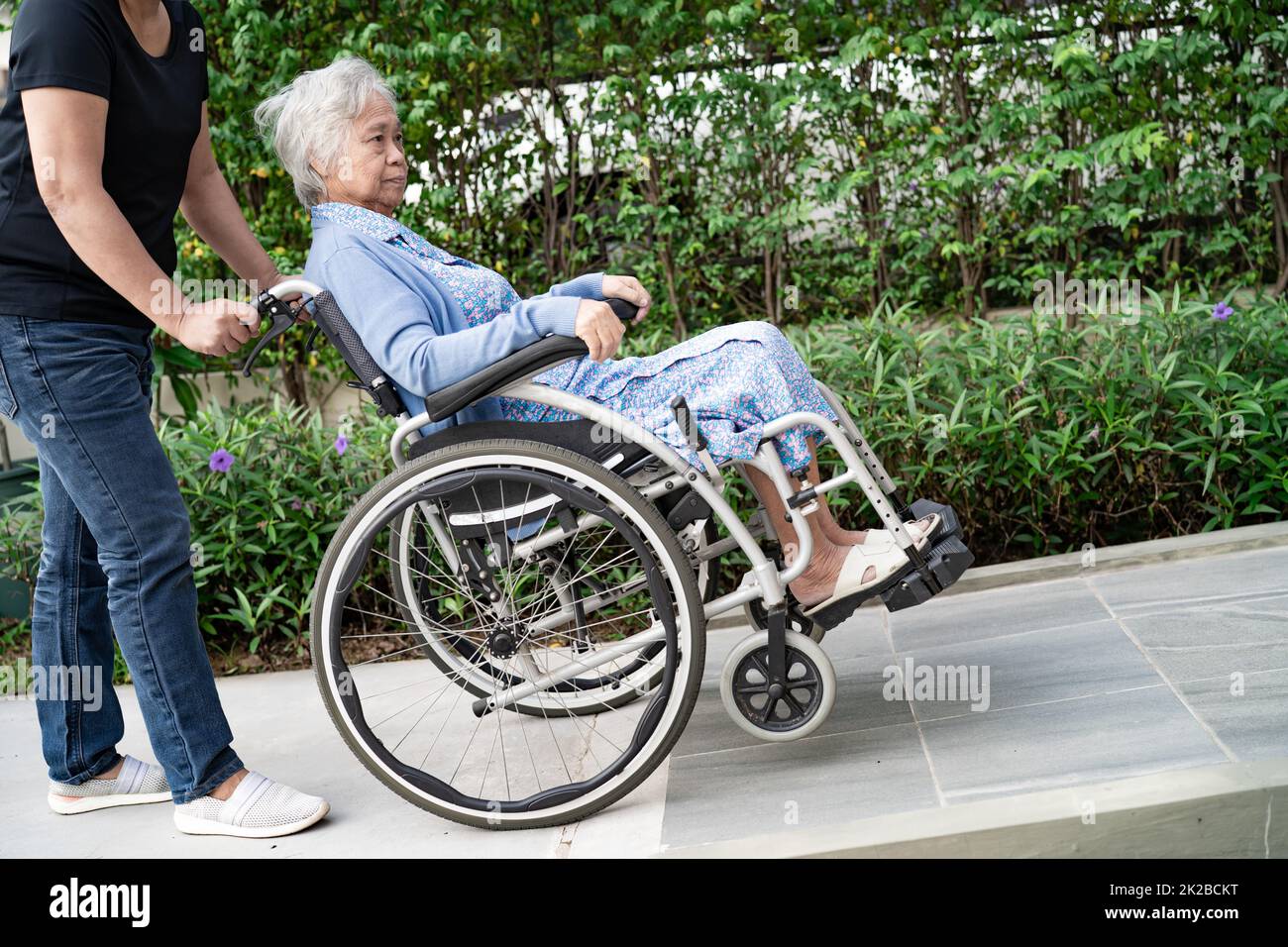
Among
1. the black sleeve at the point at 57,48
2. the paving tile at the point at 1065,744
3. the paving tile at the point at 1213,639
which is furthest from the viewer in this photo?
the paving tile at the point at 1213,639

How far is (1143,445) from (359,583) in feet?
7.11

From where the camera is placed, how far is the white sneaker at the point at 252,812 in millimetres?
2277

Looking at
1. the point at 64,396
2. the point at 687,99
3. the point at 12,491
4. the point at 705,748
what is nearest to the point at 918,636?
the point at 705,748

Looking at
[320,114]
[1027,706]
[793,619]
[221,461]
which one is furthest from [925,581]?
[221,461]

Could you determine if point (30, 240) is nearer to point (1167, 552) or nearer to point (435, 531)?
point (435, 531)

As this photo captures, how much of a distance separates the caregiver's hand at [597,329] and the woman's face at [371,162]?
0.59 metres

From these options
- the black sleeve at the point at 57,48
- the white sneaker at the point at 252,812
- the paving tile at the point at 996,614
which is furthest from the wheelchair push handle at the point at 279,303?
the paving tile at the point at 996,614

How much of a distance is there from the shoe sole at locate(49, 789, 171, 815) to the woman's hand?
1.35 m

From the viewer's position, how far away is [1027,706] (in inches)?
94.9

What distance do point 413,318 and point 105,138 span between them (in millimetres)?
578

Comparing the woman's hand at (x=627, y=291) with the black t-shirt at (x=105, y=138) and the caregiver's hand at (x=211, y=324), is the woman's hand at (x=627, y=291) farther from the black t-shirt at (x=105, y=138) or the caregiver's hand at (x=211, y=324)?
the black t-shirt at (x=105, y=138)

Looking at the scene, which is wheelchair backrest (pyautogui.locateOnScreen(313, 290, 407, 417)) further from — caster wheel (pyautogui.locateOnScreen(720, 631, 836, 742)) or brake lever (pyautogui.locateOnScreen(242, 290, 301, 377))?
caster wheel (pyautogui.locateOnScreen(720, 631, 836, 742))

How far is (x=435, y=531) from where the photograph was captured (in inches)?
96.7

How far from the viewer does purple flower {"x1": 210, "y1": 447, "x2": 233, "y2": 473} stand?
3.40m
